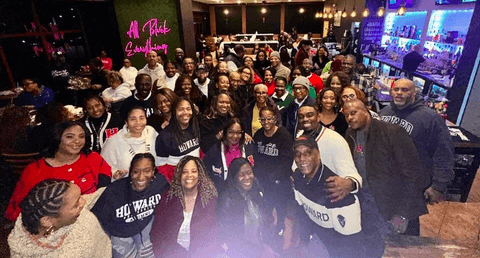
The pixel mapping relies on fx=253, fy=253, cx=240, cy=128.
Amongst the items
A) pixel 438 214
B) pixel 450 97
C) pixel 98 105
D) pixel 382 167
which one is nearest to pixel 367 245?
pixel 382 167

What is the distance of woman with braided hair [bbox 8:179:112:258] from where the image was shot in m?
1.66

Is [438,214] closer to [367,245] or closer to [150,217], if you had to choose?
[367,245]

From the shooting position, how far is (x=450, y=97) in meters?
5.62

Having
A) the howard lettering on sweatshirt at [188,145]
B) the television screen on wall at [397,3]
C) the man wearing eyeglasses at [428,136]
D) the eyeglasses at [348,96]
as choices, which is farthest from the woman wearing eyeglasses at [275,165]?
the television screen on wall at [397,3]

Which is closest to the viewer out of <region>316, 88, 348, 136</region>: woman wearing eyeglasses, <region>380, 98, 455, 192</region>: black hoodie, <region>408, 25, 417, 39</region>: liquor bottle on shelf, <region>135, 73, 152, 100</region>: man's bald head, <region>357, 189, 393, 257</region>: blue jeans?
<region>357, 189, 393, 257</region>: blue jeans

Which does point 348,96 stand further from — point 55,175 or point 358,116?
point 55,175

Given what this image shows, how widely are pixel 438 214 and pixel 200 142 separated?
11.6ft

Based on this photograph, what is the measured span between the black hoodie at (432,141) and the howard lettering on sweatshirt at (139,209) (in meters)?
2.75

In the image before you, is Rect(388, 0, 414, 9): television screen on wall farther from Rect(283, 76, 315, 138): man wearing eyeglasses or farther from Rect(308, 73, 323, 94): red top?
Rect(283, 76, 315, 138): man wearing eyeglasses

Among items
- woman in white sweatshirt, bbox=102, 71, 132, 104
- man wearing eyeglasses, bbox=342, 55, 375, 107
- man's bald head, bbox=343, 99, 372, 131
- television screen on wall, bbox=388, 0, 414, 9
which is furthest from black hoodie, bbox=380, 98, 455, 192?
television screen on wall, bbox=388, 0, 414, 9

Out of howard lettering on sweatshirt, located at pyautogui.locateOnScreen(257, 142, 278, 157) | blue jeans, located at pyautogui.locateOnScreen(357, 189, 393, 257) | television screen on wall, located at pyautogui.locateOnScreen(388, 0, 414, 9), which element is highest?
television screen on wall, located at pyautogui.locateOnScreen(388, 0, 414, 9)

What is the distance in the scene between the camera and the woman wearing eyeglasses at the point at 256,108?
12.4 ft

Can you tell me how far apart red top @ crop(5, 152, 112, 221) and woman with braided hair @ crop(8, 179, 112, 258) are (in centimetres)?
66

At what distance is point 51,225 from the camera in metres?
1.71
